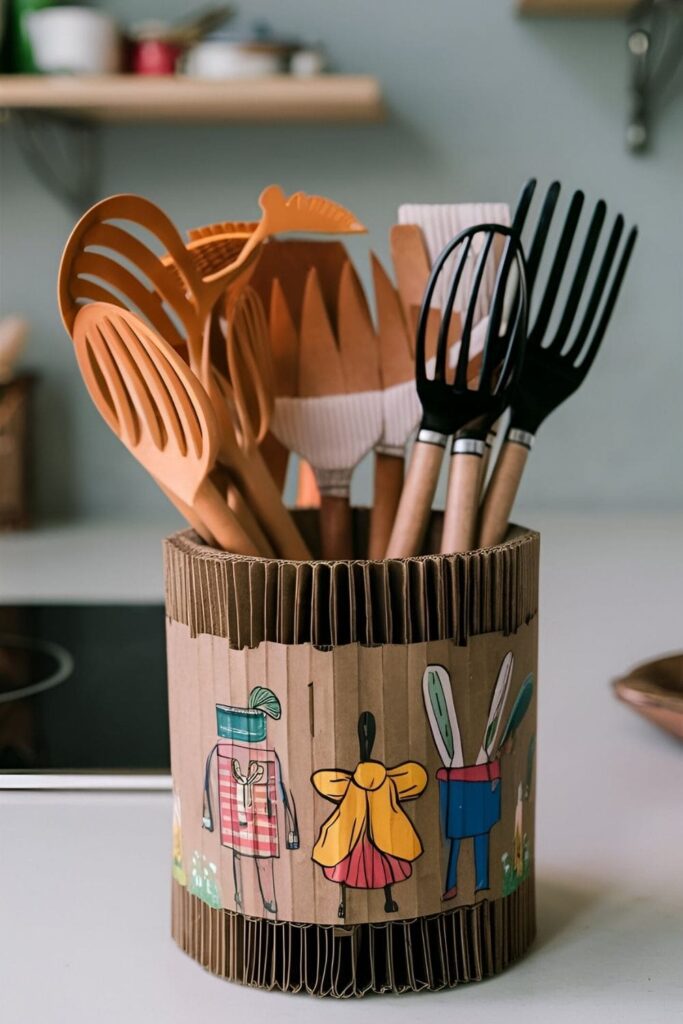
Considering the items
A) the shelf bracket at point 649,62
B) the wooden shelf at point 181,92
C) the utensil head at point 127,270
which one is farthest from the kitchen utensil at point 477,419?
the shelf bracket at point 649,62

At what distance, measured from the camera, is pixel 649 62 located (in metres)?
1.57

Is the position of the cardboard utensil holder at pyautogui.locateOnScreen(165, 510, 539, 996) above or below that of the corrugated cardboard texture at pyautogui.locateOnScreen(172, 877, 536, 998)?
above

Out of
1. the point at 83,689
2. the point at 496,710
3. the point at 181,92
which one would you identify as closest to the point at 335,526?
the point at 496,710

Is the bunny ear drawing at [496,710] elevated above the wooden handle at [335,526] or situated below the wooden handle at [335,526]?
below

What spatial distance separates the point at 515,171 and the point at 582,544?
566 millimetres

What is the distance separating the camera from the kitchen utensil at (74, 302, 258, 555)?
1.33ft

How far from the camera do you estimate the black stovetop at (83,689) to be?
0.66 metres

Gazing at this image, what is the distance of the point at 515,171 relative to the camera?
160cm

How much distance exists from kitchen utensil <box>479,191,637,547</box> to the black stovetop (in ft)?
0.93

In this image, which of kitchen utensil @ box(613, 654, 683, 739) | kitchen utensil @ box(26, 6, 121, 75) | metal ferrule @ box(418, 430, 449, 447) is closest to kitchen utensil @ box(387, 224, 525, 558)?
metal ferrule @ box(418, 430, 449, 447)

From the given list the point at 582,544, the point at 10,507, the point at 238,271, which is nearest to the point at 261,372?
the point at 238,271

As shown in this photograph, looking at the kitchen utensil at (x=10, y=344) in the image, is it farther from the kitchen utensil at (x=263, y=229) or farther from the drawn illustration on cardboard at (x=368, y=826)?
the drawn illustration on cardboard at (x=368, y=826)

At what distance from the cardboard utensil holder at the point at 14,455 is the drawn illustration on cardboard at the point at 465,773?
1194 mm

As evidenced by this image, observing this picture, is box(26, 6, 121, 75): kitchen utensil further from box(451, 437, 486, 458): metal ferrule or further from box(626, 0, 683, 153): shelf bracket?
box(451, 437, 486, 458): metal ferrule
